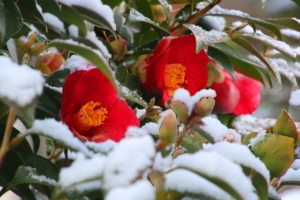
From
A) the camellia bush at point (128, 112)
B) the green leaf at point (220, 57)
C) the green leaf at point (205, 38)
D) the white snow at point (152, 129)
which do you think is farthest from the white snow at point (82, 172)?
the green leaf at point (220, 57)

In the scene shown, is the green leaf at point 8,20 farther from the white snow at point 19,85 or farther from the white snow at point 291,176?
the white snow at point 291,176

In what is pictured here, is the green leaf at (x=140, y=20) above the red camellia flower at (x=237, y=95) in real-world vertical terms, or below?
above

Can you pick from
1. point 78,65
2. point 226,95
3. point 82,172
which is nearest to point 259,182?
point 82,172

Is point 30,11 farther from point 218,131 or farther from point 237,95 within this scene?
point 237,95

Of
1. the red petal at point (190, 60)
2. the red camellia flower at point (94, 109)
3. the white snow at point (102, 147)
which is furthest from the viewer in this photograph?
the red petal at point (190, 60)

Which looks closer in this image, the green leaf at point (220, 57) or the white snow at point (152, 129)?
the white snow at point (152, 129)

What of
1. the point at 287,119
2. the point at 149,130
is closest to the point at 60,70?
the point at 149,130

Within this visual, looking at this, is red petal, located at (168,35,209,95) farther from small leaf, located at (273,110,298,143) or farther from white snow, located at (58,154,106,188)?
white snow, located at (58,154,106,188)
